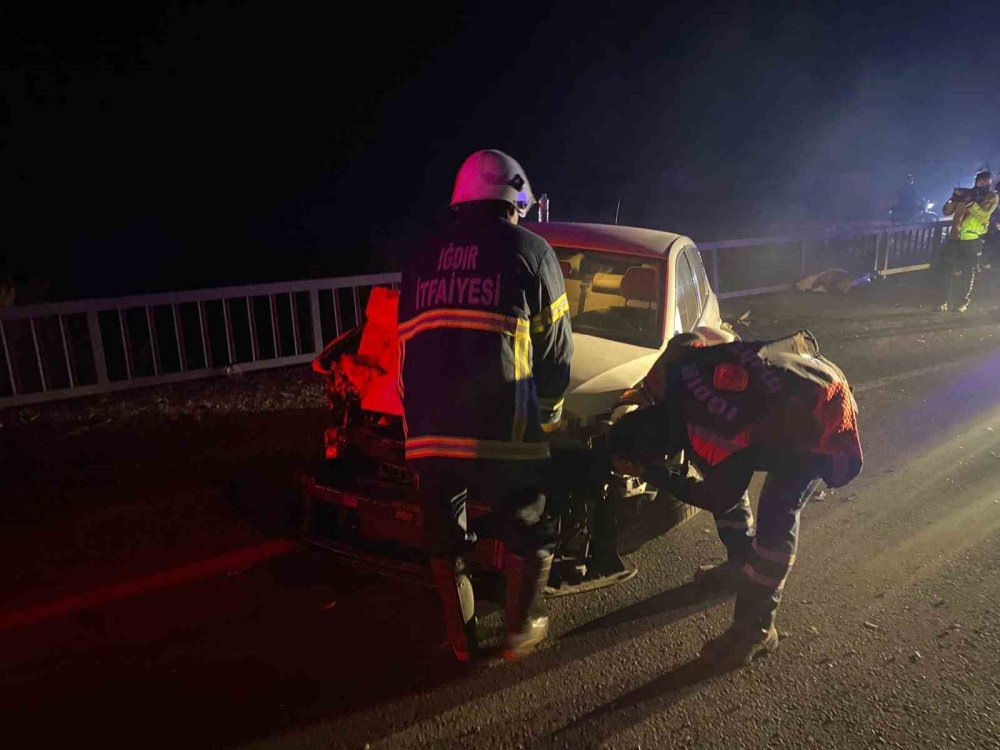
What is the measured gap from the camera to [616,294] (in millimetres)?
4898

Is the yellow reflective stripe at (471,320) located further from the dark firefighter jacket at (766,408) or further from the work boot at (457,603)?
the work boot at (457,603)

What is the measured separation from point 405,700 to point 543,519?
918 mm

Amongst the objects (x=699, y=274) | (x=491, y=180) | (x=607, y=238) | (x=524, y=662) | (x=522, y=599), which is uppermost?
(x=491, y=180)

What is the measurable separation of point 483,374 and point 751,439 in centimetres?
118

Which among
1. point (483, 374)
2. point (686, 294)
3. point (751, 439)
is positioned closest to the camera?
point (483, 374)

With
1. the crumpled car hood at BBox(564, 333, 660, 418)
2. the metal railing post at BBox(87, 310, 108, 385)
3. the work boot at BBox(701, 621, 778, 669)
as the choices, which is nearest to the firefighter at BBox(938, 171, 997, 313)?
the crumpled car hood at BBox(564, 333, 660, 418)

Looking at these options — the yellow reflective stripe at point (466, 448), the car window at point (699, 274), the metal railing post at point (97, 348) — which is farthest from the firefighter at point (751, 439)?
the metal railing post at point (97, 348)

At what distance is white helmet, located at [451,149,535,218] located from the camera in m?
2.94

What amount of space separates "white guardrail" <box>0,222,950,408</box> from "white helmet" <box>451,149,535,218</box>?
477 centimetres

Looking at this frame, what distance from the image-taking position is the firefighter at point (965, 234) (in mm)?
11070

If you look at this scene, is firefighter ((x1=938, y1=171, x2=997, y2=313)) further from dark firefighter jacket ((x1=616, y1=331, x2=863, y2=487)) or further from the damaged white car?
dark firefighter jacket ((x1=616, y1=331, x2=863, y2=487))

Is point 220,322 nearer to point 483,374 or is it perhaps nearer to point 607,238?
point 607,238

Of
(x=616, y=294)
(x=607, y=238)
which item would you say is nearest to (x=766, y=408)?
(x=616, y=294)

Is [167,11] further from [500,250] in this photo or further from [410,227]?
[500,250]
